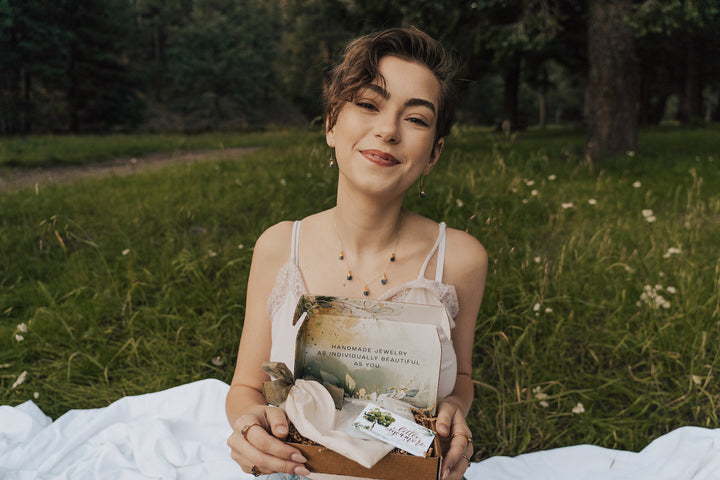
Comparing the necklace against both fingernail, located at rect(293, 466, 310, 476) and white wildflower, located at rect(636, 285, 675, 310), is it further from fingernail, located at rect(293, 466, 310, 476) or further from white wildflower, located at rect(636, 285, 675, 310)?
white wildflower, located at rect(636, 285, 675, 310)

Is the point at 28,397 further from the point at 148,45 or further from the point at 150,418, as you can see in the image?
the point at 148,45

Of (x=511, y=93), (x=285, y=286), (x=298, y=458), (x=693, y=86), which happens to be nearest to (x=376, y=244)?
(x=285, y=286)

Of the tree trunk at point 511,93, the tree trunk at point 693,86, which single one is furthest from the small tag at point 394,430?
the tree trunk at point 693,86

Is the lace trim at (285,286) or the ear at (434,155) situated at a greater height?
the ear at (434,155)

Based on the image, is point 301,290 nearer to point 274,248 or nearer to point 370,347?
point 274,248

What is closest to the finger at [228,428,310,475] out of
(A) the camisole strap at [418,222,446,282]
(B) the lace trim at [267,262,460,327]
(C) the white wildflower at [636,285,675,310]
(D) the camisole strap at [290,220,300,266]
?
(B) the lace trim at [267,262,460,327]

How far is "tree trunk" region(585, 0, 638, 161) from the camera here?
22.1 ft

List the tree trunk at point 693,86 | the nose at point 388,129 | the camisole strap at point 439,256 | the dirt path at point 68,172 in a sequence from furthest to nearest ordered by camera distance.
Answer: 1. the tree trunk at point 693,86
2. the dirt path at point 68,172
3. the camisole strap at point 439,256
4. the nose at point 388,129

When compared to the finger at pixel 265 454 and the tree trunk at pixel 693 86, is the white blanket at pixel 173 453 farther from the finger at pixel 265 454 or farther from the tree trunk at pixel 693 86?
the tree trunk at pixel 693 86

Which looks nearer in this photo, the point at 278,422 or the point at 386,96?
the point at 278,422

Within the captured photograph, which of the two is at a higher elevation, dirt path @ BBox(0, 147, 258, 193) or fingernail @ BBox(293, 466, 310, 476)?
dirt path @ BBox(0, 147, 258, 193)

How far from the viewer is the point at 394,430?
983 mm

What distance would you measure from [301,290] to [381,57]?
0.71m

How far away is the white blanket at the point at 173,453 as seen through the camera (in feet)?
7.03
